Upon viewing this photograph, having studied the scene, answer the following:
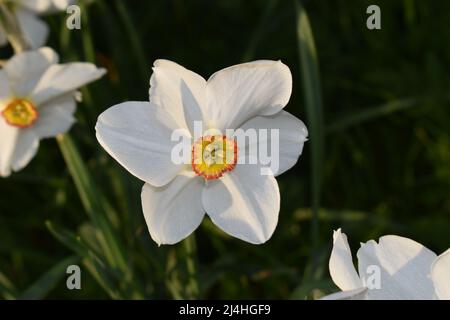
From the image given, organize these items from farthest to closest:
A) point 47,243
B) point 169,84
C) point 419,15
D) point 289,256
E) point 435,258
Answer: point 419,15 < point 47,243 < point 289,256 < point 169,84 < point 435,258

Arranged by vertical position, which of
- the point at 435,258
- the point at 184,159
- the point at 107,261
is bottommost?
the point at 107,261

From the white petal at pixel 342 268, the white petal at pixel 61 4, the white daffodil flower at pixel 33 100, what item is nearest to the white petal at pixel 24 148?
the white daffodil flower at pixel 33 100

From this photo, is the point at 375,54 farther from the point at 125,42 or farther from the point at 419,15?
the point at 125,42

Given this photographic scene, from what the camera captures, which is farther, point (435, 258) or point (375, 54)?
point (375, 54)

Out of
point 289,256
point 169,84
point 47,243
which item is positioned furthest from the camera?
point 47,243

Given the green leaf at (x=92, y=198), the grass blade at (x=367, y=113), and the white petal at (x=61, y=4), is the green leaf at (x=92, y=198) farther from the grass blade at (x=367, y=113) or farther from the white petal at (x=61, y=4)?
the grass blade at (x=367, y=113)

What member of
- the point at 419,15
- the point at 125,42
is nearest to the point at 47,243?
the point at 125,42

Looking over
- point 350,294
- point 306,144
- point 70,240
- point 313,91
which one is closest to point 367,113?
point 306,144
